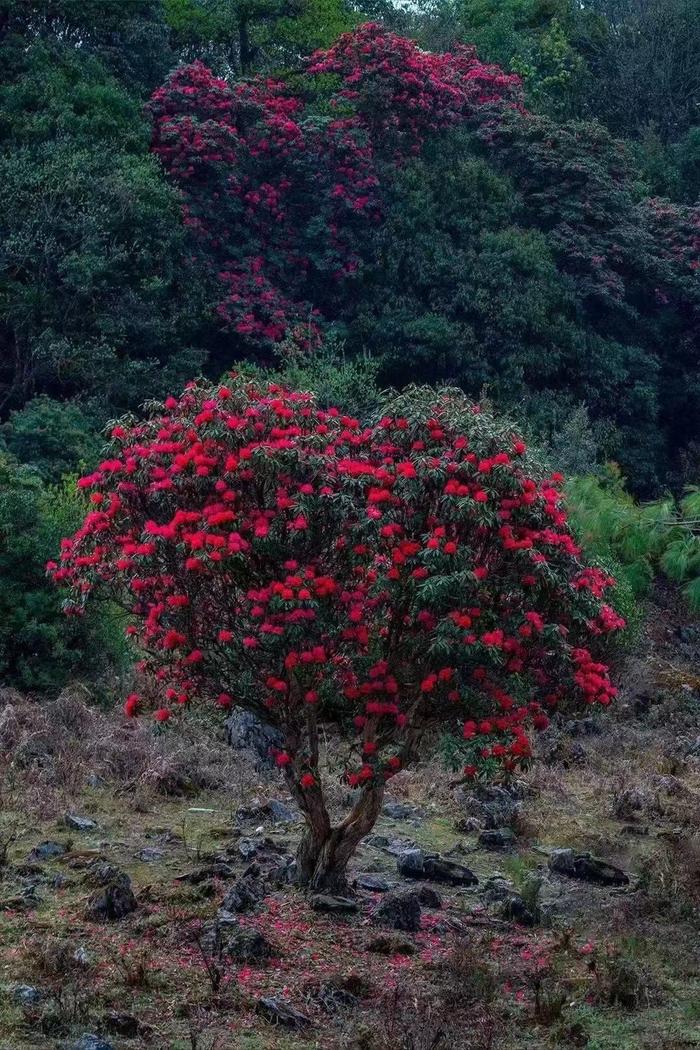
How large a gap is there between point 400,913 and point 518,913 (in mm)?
793

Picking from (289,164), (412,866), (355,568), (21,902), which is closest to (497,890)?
(412,866)

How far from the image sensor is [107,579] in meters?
8.08

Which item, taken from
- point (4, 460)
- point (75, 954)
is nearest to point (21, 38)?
point (4, 460)

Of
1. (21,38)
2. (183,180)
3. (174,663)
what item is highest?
(21,38)

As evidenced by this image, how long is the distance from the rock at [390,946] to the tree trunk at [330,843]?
82 centimetres

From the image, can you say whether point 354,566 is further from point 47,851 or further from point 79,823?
point 79,823

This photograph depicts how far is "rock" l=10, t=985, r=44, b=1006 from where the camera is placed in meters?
6.60

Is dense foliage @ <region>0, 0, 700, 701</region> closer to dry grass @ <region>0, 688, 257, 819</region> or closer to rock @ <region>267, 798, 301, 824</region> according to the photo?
dry grass @ <region>0, 688, 257, 819</region>

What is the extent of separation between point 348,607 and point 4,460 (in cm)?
755

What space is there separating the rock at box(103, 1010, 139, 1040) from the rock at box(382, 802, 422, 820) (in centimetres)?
509

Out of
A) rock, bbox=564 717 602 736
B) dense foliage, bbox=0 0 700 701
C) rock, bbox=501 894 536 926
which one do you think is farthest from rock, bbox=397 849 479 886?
dense foliage, bbox=0 0 700 701

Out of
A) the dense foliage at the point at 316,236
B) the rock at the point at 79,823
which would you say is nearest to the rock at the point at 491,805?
the rock at the point at 79,823

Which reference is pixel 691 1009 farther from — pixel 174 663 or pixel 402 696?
pixel 174 663

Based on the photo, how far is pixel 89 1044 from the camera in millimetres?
5883
